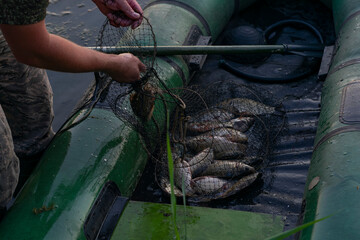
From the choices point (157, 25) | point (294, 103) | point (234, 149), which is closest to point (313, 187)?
point (234, 149)

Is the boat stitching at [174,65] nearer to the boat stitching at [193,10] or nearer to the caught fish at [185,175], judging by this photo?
the boat stitching at [193,10]

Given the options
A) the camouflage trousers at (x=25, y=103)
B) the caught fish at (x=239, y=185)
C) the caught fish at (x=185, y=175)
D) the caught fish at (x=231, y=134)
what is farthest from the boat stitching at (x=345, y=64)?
the camouflage trousers at (x=25, y=103)

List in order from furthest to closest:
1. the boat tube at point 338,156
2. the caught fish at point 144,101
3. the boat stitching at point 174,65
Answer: the boat stitching at point 174,65, the caught fish at point 144,101, the boat tube at point 338,156

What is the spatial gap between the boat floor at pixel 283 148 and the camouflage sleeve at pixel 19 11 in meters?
1.90

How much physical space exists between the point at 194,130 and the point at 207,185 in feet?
2.05

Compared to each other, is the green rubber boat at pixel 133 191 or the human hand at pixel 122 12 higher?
the human hand at pixel 122 12

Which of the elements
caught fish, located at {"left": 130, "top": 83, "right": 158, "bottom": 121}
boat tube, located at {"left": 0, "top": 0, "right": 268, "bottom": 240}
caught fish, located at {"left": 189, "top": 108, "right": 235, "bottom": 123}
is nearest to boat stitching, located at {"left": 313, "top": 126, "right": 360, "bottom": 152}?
caught fish, located at {"left": 189, "top": 108, "right": 235, "bottom": 123}

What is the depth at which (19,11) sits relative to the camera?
7.98ft

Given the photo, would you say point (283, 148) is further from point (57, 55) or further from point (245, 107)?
point (57, 55)

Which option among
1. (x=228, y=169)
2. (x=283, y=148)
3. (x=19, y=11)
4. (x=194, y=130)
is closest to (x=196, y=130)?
(x=194, y=130)

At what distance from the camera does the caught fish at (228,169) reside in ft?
12.6

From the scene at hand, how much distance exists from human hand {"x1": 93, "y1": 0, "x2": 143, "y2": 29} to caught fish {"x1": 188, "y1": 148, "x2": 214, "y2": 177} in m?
1.27

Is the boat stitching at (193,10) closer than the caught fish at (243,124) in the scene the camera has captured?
No

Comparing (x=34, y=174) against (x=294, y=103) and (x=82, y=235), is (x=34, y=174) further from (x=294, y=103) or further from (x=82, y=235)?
(x=294, y=103)
